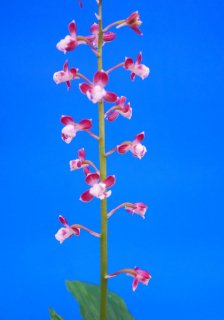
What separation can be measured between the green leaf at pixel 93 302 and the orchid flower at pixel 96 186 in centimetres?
43

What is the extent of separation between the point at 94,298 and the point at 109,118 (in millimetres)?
643

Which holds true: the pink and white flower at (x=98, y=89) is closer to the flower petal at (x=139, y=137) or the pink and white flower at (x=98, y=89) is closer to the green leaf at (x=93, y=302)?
the flower petal at (x=139, y=137)

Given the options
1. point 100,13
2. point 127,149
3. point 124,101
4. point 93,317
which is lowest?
point 93,317

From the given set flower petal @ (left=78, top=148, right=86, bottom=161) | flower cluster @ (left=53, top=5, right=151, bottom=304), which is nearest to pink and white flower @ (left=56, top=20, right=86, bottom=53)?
flower cluster @ (left=53, top=5, right=151, bottom=304)

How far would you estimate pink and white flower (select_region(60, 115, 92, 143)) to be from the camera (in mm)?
2375

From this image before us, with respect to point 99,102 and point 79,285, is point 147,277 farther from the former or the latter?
point 99,102

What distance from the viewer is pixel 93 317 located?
257cm

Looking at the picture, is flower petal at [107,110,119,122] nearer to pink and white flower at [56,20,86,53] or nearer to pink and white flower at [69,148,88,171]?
pink and white flower at [69,148,88,171]

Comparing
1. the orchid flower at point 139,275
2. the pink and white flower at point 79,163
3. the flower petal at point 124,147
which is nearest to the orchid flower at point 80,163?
the pink and white flower at point 79,163

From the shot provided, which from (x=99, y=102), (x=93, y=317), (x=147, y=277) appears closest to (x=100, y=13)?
(x=99, y=102)

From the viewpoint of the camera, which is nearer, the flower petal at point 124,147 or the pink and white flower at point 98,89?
the pink and white flower at point 98,89

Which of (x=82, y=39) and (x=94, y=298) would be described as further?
(x=94, y=298)

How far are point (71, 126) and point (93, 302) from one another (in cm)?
65

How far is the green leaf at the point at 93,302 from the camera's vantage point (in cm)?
258
